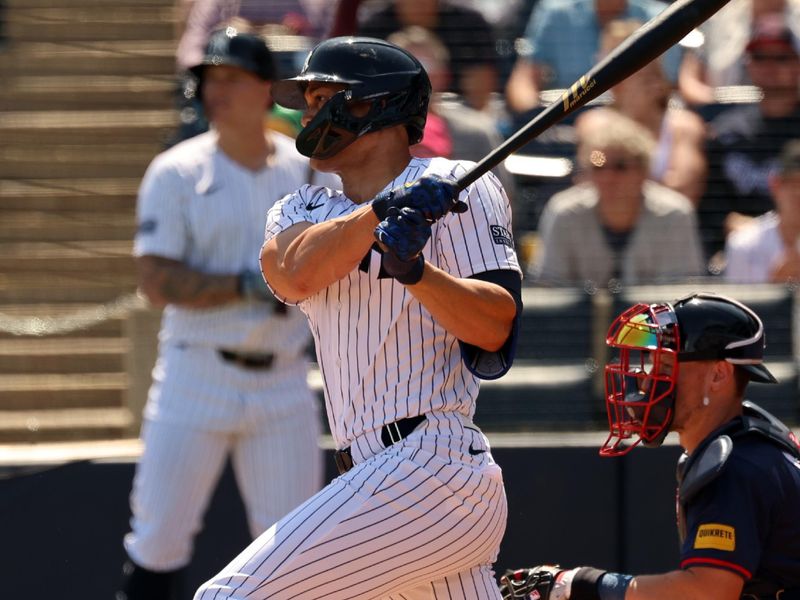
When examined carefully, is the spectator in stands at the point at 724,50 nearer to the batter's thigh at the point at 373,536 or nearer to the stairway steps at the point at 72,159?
the stairway steps at the point at 72,159

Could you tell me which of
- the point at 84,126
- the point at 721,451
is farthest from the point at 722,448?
the point at 84,126

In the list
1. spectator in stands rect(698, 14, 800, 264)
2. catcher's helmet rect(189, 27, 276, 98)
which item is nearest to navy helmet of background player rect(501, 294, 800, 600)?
catcher's helmet rect(189, 27, 276, 98)

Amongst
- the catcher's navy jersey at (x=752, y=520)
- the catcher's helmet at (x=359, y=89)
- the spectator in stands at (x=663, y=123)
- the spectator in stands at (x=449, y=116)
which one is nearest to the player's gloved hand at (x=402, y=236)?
the catcher's helmet at (x=359, y=89)

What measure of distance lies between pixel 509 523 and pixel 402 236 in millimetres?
2650

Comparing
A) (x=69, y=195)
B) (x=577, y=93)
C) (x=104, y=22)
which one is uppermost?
(x=104, y=22)

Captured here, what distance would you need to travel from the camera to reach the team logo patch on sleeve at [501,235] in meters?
3.08

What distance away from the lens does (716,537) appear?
288 centimetres

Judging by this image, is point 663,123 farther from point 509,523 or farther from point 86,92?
Answer: point 86,92

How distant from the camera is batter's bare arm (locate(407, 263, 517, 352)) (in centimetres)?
A: 286

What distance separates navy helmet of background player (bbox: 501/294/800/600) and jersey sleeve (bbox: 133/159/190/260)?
81.5 inches

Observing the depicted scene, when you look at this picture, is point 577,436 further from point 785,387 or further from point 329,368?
point 329,368

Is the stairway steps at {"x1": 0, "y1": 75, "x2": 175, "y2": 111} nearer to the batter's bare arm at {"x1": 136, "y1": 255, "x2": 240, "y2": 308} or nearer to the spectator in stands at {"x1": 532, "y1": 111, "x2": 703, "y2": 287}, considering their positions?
the spectator in stands at {"x1": 532, "y1": 111, "x2": 703, "y2": 287}

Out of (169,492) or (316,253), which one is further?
Result: (169,492)

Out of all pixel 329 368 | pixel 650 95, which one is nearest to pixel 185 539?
pixel 329 368
